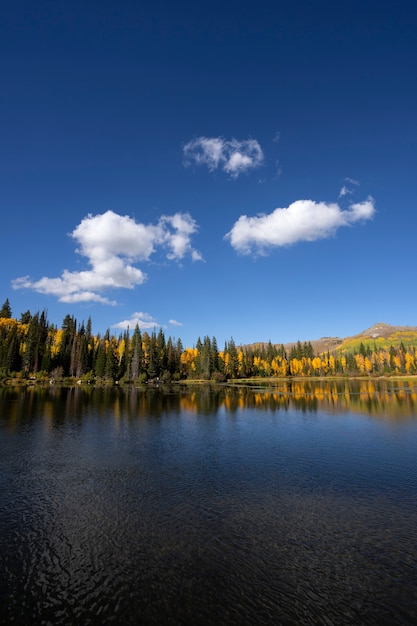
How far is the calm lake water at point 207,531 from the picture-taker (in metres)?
12.4

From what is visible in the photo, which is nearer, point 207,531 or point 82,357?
point 207,531

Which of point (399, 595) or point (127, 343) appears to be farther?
point (127, 343)

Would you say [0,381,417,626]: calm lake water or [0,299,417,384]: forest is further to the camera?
[0,299,417,384]: forest

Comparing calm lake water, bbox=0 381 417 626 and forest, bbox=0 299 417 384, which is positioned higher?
forest, bbox=0 299 417 384

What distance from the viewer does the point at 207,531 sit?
1761 centimetres

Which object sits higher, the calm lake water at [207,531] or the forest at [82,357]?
the forest at [82,357]

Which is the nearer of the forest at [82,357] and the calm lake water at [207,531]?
the calm lake water at [207,531]

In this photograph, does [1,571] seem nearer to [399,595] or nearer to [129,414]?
[399,595]

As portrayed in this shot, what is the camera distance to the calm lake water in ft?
40.7

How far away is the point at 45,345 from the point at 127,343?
39.2 metres

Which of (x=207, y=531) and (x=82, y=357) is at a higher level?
(x=82, y=357)

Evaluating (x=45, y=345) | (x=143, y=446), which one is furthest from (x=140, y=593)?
(x=45, y=345)

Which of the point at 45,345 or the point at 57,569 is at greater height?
the point at 45,345

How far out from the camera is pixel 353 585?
13562mm
